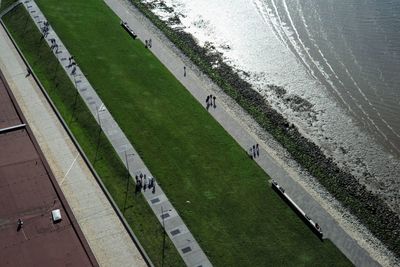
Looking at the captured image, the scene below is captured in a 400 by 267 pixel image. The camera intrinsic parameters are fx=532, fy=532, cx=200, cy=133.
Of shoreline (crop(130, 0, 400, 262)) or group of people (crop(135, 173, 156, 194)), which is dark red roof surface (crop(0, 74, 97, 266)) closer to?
group of people (crop(135, 173, 156, 194))

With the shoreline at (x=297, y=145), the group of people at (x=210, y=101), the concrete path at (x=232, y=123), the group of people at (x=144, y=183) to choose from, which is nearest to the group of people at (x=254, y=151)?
the concrete path at (x=232, y=123)

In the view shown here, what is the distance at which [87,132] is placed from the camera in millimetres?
65875

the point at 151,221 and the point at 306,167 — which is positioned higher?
the point at 306,167

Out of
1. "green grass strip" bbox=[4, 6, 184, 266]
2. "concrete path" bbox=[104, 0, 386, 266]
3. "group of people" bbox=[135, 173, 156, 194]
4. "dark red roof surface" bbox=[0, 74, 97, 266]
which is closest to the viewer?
"dark red roof surface" bbox=[0, 74, 97, 266]

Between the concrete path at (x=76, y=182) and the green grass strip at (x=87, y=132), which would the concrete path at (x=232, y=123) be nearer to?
the green grass strip at (x=87, y=132)

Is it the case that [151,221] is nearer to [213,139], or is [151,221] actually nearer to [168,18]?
[213,139]

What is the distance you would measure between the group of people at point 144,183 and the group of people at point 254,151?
12257 mm

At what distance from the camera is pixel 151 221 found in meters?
54.5

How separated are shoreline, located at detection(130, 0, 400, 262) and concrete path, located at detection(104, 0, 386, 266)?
1.72 meters

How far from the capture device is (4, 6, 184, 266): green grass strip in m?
52.8

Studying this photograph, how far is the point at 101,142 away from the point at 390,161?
35.5 m

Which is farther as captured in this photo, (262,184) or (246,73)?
(246,73)

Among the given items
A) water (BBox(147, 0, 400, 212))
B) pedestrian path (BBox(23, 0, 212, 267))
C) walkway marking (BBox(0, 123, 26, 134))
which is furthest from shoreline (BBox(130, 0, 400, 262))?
walkway marking (BBox(0, 123, 26, 134))

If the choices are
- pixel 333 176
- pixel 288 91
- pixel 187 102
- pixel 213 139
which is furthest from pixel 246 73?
pixel 333 176
